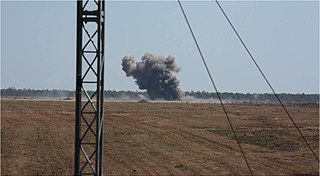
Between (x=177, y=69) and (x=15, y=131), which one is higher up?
(x=177, y=69)

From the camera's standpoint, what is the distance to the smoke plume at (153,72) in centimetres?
11838

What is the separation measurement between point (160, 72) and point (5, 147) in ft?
290

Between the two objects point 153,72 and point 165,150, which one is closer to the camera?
point 165,150

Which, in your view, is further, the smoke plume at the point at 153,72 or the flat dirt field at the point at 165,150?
the smoke plume at the point at 153,72

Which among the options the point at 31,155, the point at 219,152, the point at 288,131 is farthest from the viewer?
the point at 288,131

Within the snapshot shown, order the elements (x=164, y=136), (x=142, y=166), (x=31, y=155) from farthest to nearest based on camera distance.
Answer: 1. (x=164, y=136)
2. (x=31, y=155)
3. (x=142, y=166)

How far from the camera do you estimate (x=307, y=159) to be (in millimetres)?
28469

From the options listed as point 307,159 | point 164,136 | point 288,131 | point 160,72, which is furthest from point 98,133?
point 160,72

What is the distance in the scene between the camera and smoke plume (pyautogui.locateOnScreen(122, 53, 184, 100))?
118 metres

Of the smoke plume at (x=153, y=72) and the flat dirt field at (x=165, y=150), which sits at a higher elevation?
the smoke plume at (x=153, y=72)

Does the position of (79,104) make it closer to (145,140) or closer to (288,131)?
(145,140)

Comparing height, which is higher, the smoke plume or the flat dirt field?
the smoke plume

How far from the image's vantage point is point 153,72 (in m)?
119

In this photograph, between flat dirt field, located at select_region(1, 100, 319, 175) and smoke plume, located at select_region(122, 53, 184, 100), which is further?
smoke plume, located at select_region(122, 53, 184, 100)
